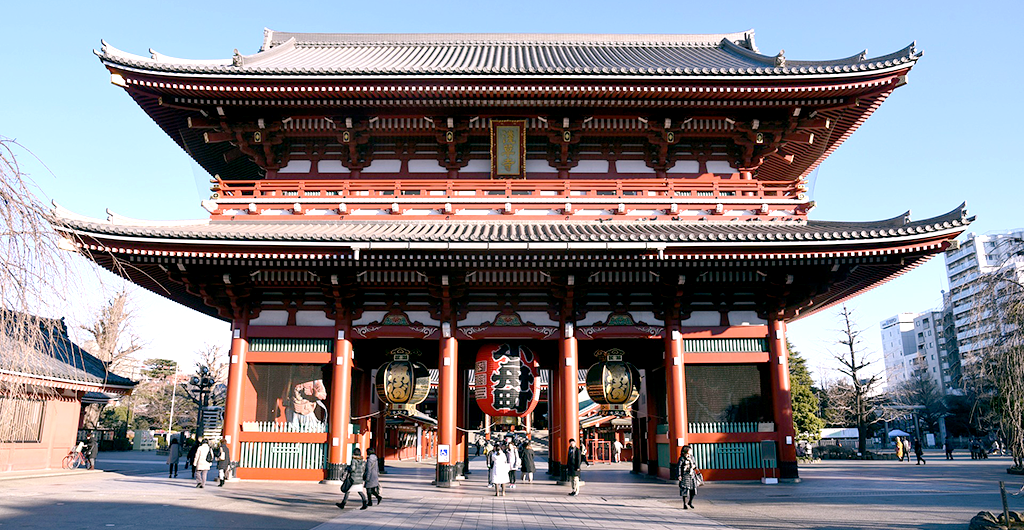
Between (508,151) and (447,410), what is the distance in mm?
7778

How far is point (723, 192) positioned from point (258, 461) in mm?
15366

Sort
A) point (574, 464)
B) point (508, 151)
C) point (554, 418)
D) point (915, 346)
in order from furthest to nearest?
point (915, 346), point (554, 418), point (508, 151), point (574, 464)

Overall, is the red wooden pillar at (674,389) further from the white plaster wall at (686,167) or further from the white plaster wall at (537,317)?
the white plaster wall at (686,167)

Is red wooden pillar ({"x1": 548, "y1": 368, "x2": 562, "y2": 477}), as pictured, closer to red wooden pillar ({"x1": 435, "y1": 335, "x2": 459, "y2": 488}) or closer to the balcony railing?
red wooden pillar ({"x1": 435, "y1": 335, "x2": 459, "y2": 488})

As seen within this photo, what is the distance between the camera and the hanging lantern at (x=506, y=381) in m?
17.0

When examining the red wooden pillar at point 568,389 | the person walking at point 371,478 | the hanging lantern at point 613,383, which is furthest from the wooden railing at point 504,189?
the person walking at point 371,478

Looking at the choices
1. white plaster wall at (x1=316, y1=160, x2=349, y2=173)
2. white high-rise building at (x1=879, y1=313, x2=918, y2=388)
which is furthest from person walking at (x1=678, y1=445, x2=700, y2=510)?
white high-rise building at (x1=879, y1=313, x2=918, y2=388)

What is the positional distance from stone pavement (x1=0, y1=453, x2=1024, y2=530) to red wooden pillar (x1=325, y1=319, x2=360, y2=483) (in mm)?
745

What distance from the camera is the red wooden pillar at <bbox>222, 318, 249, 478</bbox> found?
1706cm

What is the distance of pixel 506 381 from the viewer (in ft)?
56.3

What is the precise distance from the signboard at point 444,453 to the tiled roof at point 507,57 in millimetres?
10257

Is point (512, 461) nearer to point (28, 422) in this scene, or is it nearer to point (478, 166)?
point (478, 166)

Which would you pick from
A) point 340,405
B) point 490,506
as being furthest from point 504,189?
point 490,506

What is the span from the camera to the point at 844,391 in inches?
2029
